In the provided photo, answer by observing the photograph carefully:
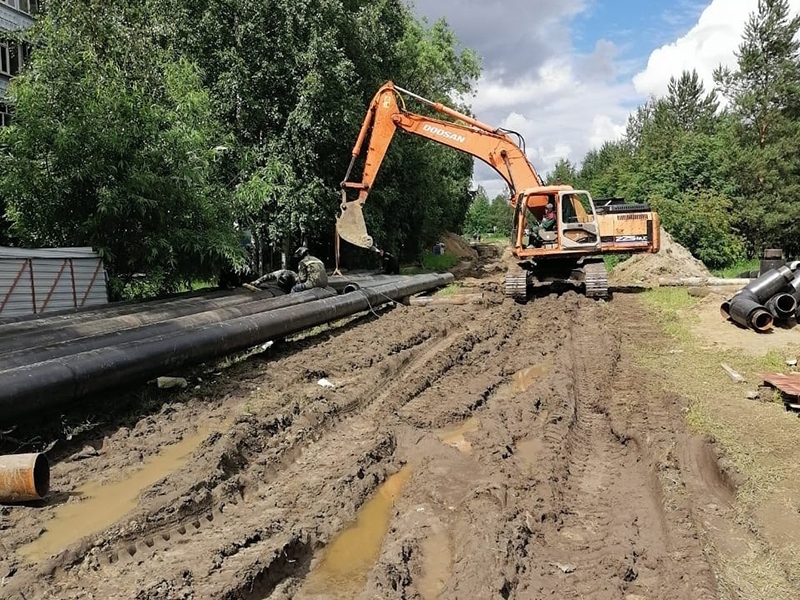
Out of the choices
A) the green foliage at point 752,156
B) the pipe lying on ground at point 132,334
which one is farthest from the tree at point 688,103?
the pipe lying on ground at point 132,334

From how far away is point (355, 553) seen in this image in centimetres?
377

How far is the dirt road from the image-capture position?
3.35 m

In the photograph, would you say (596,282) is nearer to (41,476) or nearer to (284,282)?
(284,282)

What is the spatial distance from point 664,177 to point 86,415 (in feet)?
87.2

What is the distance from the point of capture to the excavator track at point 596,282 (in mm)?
14070

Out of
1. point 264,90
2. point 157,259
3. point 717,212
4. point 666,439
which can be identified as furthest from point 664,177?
point 666,439

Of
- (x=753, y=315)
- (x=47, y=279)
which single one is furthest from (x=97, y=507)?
(x=753, y=315)

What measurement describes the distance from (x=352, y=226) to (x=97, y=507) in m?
10.7

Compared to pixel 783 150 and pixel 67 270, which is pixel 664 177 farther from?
pixel 67 270

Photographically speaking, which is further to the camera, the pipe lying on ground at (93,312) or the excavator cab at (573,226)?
the excavator cab at (573,226)

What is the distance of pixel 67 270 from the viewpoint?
11.8 meters

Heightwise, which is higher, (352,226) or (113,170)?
(113,170)

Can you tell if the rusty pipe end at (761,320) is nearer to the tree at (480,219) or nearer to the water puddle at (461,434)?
the water puddle at (461,434)

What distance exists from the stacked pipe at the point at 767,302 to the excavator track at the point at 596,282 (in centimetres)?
311
